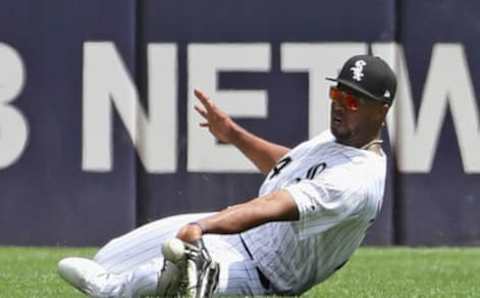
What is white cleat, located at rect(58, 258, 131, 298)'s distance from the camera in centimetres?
607

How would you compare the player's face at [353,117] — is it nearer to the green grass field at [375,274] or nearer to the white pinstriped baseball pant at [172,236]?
the white pinstriped baseball pant at [172,236]

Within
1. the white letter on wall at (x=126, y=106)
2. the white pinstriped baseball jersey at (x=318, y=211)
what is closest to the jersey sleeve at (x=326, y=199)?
the white pinstriped baseball jersey at (x=318, y=211)

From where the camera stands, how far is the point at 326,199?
5.74m

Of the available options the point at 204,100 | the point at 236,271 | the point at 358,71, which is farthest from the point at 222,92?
the point at 358,71

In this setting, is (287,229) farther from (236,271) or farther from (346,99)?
(346,99)

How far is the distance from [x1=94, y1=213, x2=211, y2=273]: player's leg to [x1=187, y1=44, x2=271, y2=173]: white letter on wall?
4.64 m

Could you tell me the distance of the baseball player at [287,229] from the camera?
17.9 feet

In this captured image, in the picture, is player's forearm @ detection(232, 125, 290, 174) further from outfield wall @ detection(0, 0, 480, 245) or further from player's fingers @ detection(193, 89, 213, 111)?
outfield wall @ detection(0, 0, 480, 245)

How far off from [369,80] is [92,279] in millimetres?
1410

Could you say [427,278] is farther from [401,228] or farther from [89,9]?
[89,9]

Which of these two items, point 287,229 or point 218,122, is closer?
point 287,229

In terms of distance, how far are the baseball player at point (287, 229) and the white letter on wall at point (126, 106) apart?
4513 millimetres

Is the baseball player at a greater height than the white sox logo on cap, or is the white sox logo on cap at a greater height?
the white sox logo on cap

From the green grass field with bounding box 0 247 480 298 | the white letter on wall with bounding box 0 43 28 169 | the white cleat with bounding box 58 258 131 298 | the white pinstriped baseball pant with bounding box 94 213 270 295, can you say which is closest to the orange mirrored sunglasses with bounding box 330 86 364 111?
the white pinstriped baseball pant with bounding box 94 213 270 295
